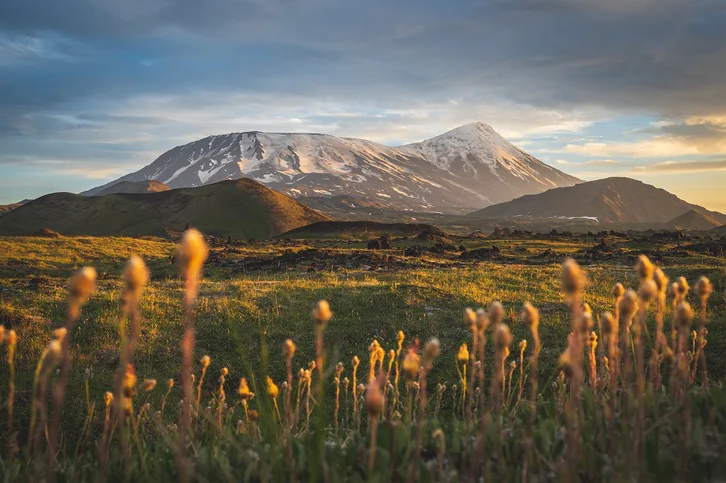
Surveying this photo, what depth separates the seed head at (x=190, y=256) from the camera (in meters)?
1.48

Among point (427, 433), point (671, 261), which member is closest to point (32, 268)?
point (427, 433)

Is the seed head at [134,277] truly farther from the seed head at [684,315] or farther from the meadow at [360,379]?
the seed head at [684,315]

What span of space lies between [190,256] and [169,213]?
308ft

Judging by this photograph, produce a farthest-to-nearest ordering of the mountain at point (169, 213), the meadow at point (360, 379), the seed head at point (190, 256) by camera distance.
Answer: the mountain at point (169, 213)
the meadow at point (360, 379)
the seed head at point (190, 256)

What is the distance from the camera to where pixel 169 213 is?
8875cm

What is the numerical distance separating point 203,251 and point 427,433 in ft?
7.33

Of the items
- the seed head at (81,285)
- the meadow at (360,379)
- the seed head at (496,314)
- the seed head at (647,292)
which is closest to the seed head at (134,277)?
the meadow at (360,379)

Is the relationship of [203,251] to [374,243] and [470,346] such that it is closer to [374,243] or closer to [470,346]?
[470,346]

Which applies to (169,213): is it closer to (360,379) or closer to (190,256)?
(360,379)

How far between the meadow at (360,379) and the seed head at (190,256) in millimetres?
58

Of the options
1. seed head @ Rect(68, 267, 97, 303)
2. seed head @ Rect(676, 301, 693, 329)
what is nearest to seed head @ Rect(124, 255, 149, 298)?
seed head @ Rect(68, 267, 97, 303)

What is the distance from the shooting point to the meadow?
8.06 ft

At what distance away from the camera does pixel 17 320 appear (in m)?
11.7

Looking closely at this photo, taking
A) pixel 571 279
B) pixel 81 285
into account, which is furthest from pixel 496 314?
pixel 81 285
